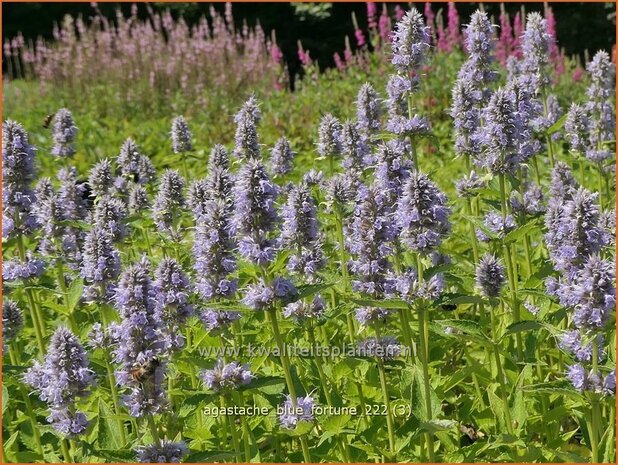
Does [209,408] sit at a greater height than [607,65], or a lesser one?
lesser

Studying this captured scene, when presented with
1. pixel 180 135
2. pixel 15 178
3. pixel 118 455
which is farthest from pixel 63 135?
pixel 118 455

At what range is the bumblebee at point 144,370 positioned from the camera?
3242 millimetres

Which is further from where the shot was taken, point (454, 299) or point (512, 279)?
point (512, 279)

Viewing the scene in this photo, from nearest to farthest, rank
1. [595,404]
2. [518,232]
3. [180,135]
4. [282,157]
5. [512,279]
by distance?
1. [595,404]
2. [518,232]
3. [512,279]
4. [282,157]
5. [180,135]

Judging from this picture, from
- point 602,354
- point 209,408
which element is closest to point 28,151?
point 209,408

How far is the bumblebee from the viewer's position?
10.6 feet

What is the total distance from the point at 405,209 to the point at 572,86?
1149cm

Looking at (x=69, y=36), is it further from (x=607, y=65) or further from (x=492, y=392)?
(x=492, y=392)

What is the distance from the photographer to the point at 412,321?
4.74 meters

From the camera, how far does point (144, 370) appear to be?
3238 mm

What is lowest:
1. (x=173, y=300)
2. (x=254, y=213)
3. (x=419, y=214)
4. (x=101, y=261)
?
(x=173, y=300)

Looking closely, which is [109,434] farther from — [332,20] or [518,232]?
[332,20]

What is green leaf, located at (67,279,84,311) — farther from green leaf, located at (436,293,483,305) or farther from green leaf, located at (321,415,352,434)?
green leaf, located at (436,293,483,305)

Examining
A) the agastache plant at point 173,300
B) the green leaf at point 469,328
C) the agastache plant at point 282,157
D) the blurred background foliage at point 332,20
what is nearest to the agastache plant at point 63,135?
the agastache plant at point 282,157
